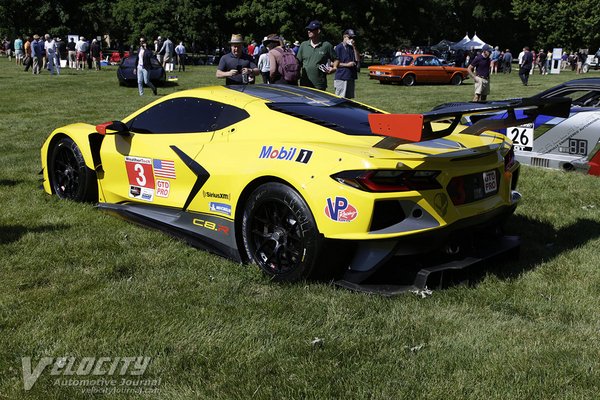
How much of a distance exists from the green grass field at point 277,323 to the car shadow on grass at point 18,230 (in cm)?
2

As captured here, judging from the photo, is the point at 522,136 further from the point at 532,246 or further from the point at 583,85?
the point at 532,246

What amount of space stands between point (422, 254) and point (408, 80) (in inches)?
894

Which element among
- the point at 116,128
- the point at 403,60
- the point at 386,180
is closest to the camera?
the point at 386,180

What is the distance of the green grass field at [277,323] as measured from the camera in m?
2.89

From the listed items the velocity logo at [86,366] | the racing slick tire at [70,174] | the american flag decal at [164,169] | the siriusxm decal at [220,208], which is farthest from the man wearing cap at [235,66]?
the velocity logo at [86,366]

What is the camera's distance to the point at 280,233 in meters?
4.07

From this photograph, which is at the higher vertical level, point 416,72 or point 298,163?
point 416,72

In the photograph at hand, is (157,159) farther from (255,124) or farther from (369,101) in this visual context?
(369,101)

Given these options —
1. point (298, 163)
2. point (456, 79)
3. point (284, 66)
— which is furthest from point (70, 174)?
point (456, 79)

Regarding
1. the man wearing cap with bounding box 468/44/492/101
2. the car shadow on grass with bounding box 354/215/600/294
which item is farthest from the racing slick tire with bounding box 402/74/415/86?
the car shadow on grass with bounding box 354/215/600/294

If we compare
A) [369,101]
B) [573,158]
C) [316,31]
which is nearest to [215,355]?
[573,158]

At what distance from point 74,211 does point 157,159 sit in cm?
134

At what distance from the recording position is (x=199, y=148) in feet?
15.3

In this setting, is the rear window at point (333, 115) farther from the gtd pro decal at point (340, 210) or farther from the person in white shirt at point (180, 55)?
the person in white shirt at point (180, 55)
